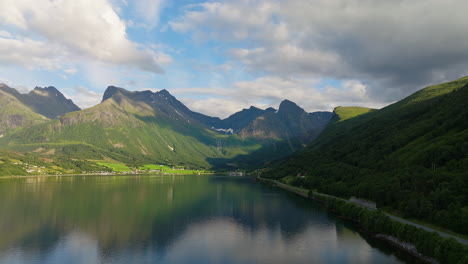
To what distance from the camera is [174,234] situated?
79.7 m

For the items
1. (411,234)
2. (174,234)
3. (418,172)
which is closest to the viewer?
(411,234)

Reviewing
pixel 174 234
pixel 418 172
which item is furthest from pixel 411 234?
pixel 174 234

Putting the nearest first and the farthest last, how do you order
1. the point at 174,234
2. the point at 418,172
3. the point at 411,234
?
1. the point at 411,234
2. the point at 174,234
3. the point at 418,172

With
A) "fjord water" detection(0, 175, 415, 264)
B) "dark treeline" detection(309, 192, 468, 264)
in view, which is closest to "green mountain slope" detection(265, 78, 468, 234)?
"dark treeline" detection(309, 192, 468, 264)

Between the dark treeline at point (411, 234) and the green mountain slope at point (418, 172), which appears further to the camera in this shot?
the green mountain slope at point (418, 172)

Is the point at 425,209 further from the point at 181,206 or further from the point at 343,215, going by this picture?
the point at 181,206

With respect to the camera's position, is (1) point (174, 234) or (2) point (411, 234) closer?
(2) point (411, 234)

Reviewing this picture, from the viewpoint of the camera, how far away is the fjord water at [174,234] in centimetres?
6256

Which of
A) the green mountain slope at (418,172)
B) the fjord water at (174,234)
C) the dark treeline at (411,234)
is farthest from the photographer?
the green mountain slope at (418,172)

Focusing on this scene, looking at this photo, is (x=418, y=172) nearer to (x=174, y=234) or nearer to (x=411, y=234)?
(x=411, y=234)

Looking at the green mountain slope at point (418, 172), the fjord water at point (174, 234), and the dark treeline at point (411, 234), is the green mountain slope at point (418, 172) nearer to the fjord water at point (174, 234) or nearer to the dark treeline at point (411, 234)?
the dark treeline at point (411, 234)

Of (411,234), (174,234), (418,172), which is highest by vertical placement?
(418,172)

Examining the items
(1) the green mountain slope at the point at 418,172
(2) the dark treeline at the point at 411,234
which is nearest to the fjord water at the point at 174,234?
(2) the dark treeline at the point at 411,234

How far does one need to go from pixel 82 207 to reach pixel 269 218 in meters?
69.0
